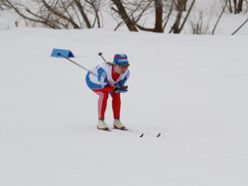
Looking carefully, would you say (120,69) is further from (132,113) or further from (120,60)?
(132,113)

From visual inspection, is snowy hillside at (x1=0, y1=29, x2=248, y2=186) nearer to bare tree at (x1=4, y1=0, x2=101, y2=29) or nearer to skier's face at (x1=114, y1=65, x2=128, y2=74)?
skier's face at (x1=114, y1=65, x2=128, y2=74)

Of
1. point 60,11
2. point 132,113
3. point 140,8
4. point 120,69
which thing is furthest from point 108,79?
point 60,11

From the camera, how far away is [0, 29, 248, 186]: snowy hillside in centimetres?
518

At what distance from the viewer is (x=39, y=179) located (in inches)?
193

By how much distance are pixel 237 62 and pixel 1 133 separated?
6.57m

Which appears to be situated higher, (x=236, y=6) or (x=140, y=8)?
(x=236, y=6)

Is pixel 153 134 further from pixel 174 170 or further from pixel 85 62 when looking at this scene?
pixel 85 62

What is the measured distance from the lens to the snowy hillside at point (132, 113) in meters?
5.18

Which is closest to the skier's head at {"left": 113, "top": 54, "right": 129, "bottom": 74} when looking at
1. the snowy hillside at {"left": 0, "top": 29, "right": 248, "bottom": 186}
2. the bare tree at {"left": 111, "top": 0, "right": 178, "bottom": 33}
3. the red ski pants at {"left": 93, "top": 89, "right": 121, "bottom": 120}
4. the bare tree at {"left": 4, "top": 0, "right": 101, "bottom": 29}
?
the red ski pants at {"left": 93, "top": 89, "right": 121, "bottom": 120}

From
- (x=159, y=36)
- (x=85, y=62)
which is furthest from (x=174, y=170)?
(x=159, y=36)

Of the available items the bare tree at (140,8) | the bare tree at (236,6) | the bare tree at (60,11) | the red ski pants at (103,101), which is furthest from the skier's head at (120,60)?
the bare tree at (236,6)

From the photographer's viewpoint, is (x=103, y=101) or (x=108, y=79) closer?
(x=108, y=79)

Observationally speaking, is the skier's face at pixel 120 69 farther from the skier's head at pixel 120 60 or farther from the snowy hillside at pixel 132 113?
the snowy hillside at pixel 132 113

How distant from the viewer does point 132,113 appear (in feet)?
28.6
